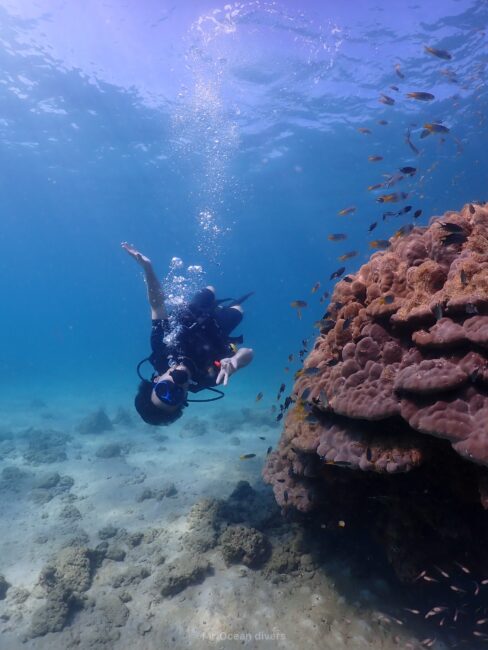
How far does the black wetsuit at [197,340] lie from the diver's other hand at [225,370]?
2.38 feet

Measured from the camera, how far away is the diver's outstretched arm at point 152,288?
8.51m

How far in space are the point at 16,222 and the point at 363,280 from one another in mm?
71093

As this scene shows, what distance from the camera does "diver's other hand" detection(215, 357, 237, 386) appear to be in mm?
5661

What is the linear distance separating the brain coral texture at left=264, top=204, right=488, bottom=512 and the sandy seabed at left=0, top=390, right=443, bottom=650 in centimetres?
133

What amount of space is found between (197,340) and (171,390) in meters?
1.39

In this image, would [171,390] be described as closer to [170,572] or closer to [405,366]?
[170,572]

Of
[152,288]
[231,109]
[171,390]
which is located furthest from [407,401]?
[231,109]

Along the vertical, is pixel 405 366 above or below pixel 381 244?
below

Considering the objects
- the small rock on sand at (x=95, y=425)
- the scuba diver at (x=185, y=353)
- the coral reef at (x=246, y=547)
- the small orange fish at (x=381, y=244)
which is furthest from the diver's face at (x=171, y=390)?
the small rock on sand at (x=95, y=425)

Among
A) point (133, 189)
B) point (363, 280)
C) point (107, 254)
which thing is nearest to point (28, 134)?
point (133, 189)

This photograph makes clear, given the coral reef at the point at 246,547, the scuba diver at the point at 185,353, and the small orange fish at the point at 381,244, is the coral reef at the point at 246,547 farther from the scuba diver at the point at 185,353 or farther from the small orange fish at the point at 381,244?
the small orange fish at the point at 381,244

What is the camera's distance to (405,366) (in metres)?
4.28

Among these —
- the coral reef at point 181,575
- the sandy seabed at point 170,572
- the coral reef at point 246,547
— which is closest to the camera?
the sandy seabed at point 170,572

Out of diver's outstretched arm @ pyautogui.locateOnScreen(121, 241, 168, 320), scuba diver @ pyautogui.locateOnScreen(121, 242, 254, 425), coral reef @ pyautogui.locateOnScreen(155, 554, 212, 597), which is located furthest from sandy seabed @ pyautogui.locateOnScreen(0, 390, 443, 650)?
diver's outstretched arm @ pyautogui.locateOnScreen(121, 241, 168, 320)
